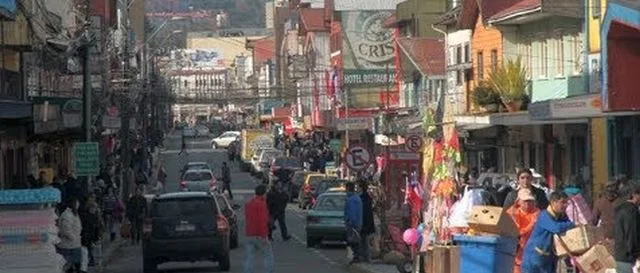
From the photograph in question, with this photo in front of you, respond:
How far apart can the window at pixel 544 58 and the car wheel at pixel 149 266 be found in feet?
49.7

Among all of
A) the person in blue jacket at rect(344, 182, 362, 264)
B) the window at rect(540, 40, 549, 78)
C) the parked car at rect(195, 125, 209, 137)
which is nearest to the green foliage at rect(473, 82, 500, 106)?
the window at rect(540, 40, 549, 78)

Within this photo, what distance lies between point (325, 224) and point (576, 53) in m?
7.64

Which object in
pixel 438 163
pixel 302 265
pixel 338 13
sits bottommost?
pixel 302 265

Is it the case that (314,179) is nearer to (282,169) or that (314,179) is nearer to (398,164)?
(282,169)

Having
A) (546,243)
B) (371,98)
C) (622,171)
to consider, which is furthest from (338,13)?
(546,243)

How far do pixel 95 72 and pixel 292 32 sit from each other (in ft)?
289

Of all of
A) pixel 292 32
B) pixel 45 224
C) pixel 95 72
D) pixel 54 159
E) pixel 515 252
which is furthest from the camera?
pixel 292 32

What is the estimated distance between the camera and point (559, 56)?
44094 mm

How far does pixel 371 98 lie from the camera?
285 feet

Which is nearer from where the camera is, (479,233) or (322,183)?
(479,233)

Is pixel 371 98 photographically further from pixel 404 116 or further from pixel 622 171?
pixel 622 171

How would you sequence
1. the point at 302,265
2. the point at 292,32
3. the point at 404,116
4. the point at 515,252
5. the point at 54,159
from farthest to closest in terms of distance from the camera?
1. the point at 292,32
2. the point at 404,116
3. the point at 54,159
4. the point at 302,265
5. the point at 515,252

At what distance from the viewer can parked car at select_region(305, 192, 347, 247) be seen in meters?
41.9

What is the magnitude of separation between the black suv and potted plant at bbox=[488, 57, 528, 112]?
14126mm
